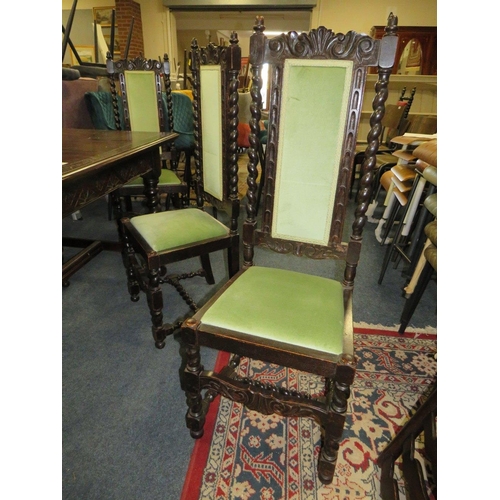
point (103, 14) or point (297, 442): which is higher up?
point (103, 14)

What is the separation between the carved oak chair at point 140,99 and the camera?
219 centimetres

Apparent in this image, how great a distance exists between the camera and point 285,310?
912mm

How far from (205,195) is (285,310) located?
882 millimetres

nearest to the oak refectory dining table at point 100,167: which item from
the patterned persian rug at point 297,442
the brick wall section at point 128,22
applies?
the patterned persian rug at point 297,442

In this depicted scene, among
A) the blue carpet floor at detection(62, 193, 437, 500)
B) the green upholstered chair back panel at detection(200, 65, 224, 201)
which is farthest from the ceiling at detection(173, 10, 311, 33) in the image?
the blue carpet floor at detection(62, 193, 437, 500)

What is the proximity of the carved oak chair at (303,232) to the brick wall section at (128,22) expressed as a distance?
6.78m

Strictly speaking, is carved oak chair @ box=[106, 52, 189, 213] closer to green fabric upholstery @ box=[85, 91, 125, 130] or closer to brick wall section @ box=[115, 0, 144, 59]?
green fabric upholstery @ box=[85, 91, 125, 130]

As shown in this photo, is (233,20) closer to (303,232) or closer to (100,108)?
(100,108)

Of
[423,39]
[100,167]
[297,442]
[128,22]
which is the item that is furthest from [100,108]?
[423,39]

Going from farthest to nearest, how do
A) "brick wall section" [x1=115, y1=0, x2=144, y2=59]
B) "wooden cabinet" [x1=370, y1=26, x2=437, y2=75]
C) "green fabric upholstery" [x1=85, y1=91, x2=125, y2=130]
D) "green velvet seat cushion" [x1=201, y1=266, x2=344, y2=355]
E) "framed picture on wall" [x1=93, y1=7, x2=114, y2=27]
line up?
"framed picture on wall" [x1=93, y1=7, x2=114, y2=27]
"brick wall section" [x1=115, y1=0, x2=144, y2=59]
"wooden cabinet" [x1=370, y1=26, x2=437, y2=75]
"green fabric upholstery" [x1=85, y1=91, x2=125, y2=130]
"green velvet seat cushion" [x1=201, y1=266, x2=344, y2=355]

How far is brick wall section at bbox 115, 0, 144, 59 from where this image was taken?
20.6 ft
